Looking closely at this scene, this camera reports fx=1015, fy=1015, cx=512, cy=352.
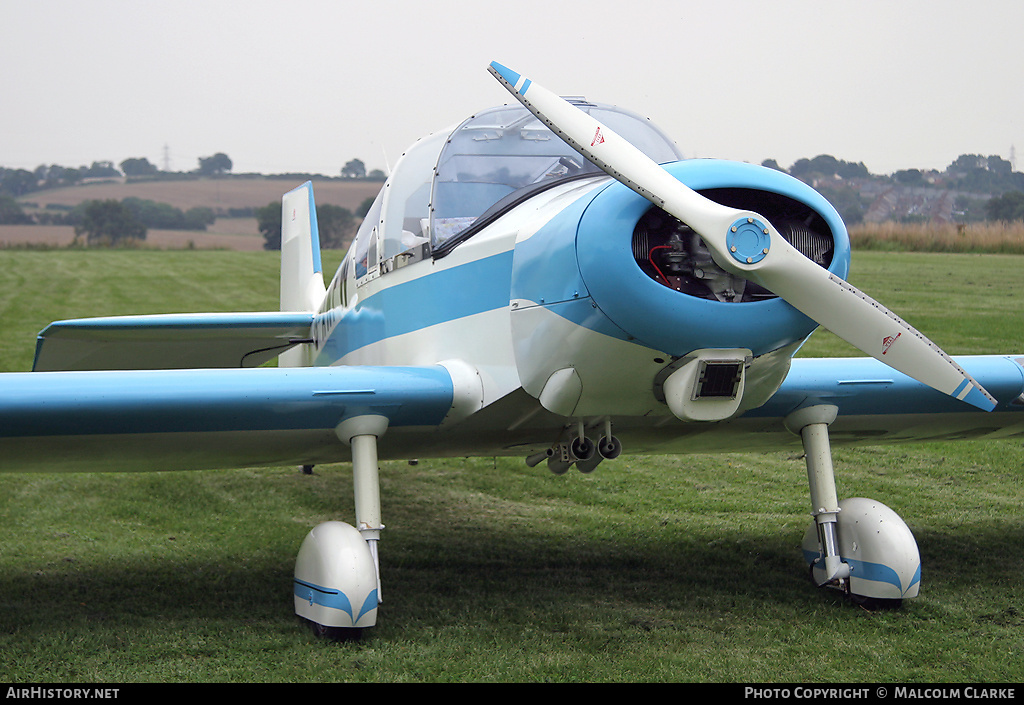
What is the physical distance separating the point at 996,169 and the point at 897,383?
2206cm

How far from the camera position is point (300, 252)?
9.15 meters

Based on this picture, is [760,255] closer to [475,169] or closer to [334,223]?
[475,169]

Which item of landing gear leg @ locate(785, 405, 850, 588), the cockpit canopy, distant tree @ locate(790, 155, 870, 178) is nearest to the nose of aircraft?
the cockpit canopy

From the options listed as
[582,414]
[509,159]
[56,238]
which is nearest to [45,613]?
[582,414]

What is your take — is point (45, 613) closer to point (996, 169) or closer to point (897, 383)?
point (897, 383)

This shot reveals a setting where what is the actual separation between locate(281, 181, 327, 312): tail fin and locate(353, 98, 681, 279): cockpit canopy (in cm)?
346

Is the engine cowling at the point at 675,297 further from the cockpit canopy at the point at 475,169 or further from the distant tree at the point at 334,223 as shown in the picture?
the distant tree at the point at 334,223

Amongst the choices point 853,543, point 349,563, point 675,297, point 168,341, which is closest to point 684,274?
point 675,297

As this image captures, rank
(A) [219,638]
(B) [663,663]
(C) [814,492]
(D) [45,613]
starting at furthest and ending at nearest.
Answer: (C) [814,492], (D) [45,613], (A) [219,638], (B) [663,663]

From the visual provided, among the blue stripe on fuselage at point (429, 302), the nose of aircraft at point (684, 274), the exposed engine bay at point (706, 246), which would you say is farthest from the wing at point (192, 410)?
the exposed engine bay at point (706, 246)

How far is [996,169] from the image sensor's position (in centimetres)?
2477

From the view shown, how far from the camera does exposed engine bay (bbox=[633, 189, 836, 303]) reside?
150 inches

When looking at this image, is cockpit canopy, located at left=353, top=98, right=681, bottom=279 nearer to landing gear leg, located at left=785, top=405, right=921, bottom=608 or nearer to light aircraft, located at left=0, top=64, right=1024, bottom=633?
light aircraft, located at left=0, top=64, right=1024, bottom=633

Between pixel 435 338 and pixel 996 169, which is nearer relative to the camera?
pixel 435 338
